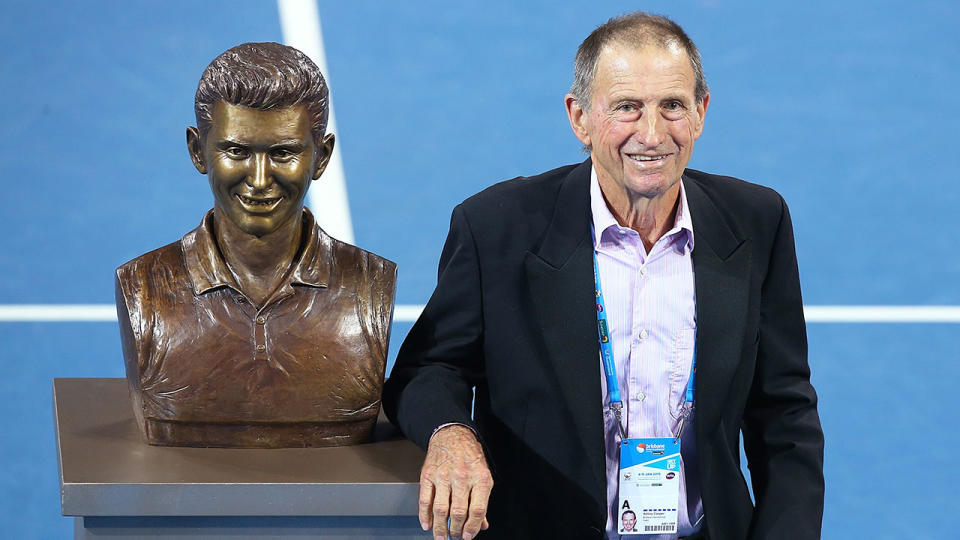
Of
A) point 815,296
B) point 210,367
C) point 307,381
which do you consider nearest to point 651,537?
point 307,381

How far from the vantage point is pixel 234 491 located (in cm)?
305

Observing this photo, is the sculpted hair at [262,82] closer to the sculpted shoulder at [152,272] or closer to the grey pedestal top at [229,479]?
the sculpted shoulder at [152,272]

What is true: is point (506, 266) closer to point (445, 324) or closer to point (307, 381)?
point (445, 324)

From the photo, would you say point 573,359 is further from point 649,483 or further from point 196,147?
point 196,147

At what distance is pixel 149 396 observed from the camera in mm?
3236

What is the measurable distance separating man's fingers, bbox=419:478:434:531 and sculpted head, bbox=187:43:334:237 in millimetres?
722

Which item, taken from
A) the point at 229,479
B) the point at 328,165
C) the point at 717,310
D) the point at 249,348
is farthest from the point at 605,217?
the point at 328,165

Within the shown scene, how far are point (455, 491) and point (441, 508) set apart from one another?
4cm

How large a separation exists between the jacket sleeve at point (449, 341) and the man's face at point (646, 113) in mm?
389

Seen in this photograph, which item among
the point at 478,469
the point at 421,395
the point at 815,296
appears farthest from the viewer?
the point at 815,296

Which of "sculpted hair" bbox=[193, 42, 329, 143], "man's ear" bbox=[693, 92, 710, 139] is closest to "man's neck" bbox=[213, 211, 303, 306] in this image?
"sculpted hair" bbox=[193, 42, 329, 143]

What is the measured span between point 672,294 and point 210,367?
1.02 m

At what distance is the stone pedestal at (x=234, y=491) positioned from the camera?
3027mm

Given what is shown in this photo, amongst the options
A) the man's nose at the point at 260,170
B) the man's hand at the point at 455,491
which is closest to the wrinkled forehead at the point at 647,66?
the man's nose at the point at 260,170
